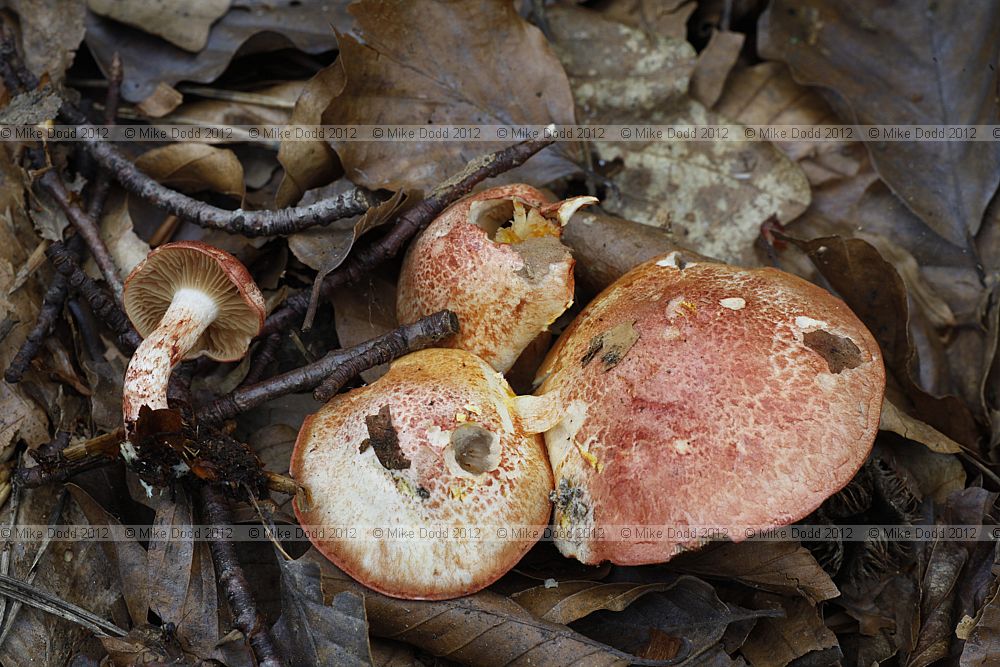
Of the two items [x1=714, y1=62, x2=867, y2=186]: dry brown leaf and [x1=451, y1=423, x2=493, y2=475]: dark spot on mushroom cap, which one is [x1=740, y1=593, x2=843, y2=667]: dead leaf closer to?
[x1=451, y1=423, x2=493, y2=475]: dark spot on mushroom cap

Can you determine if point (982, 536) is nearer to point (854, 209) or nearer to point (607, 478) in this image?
point (607, 478)

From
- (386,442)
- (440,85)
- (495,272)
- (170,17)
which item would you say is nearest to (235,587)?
(386,442)

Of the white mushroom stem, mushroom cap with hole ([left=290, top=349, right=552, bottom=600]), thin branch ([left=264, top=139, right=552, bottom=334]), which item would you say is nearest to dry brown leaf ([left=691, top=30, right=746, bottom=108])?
thin branch ([left=264, top=139, right=552, bottom=334])

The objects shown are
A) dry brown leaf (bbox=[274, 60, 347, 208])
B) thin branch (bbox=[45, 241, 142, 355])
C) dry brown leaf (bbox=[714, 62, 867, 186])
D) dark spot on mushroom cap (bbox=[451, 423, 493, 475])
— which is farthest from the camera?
dry brown leaf (bbox=[714, 62, 867, 186])

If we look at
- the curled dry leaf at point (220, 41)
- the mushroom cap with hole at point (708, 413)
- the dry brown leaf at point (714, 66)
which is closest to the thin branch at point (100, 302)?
the curled dry leaf at point (220, 41)

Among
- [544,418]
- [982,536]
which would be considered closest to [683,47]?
[544,418]

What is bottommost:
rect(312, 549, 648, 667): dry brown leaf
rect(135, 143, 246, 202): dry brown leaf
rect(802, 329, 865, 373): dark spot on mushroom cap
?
rect(312, 549, 648, 667): dry brown leaf

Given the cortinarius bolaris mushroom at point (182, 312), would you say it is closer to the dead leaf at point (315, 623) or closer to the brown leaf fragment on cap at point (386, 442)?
the brown leaf fragment on cap at point (386, 442)
